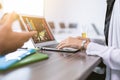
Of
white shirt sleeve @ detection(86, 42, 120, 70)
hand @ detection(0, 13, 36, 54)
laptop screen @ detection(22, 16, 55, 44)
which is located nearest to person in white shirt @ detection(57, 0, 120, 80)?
white shirt sleeve @ detection(86, 42, 120, 70)

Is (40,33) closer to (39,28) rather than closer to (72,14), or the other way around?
(39,28)

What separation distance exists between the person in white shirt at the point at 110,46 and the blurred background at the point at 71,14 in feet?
1.82

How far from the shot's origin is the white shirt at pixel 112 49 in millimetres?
896

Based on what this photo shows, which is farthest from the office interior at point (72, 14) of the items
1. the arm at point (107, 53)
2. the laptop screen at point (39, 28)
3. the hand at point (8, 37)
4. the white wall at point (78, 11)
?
the hand at point (8, 37)

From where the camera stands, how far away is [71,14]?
176 centimetres

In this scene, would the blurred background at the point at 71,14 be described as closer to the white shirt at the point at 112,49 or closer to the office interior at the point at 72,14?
the office interior at the point at 72,14

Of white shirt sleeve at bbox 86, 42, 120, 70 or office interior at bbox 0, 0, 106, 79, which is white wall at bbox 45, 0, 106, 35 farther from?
white shirt sleeve at bbox 86, 42, 120, 70

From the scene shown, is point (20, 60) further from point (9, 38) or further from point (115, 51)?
point (115, 51)

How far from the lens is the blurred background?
5.51 feet

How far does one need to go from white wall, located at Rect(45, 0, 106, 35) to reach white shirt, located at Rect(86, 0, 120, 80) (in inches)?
23.1

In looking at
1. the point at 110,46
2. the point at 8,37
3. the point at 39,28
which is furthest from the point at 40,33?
the point at 8,37

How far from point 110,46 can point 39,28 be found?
441 millimetres

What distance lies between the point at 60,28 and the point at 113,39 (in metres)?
0.82

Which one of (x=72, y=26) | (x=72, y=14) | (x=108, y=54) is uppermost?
(x=72, y=14)
